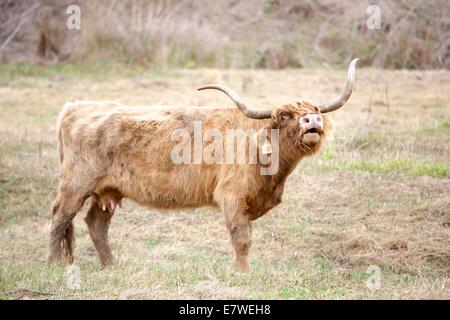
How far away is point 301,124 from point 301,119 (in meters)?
0.05

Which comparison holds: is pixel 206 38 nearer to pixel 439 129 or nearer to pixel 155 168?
pixel 439 129

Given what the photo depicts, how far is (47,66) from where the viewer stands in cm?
1698

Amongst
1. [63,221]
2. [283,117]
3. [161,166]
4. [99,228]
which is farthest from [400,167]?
[63,221]

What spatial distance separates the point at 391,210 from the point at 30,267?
12.5 ft

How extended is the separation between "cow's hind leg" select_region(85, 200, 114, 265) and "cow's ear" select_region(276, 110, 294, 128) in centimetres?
199

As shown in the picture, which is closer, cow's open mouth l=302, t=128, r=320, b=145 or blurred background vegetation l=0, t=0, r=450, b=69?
cow's open mouth l=302, t=128, r=320, b=145

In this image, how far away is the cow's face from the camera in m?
6.46

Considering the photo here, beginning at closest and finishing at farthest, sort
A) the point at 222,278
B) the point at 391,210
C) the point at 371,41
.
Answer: the point at 222,278 < the point at 391,210 < the point at 371,41

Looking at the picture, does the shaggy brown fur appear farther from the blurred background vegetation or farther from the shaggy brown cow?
the blurred background vegetation

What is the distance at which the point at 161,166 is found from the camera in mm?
7043

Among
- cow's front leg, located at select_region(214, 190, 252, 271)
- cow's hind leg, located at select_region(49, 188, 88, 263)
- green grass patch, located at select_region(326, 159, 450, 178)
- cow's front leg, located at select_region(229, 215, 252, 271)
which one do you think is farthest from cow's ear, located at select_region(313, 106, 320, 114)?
green grass patch, located at select_region(326, 159, 450, 178)

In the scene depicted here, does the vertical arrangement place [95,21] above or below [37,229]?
above
